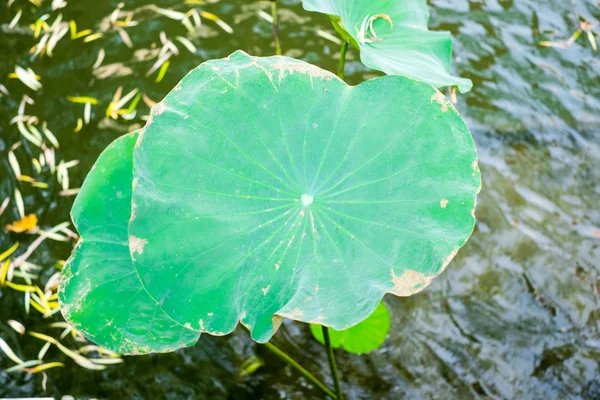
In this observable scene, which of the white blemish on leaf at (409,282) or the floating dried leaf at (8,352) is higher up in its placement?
the white blemish on leaf at (409,282)

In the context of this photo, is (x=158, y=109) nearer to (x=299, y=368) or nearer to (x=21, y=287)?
(x=299, y=368)

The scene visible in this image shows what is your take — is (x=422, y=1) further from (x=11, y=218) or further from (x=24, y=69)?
(x=24, y=69)

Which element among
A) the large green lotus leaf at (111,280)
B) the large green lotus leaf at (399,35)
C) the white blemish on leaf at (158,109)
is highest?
the white blemish on leaf at (158,109)

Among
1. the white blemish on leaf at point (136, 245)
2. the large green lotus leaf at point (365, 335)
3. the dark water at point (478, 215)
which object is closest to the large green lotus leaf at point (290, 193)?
the white blemish on leaf at point (136, 245)

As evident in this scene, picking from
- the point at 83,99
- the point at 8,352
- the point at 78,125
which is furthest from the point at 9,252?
the point at 83,99

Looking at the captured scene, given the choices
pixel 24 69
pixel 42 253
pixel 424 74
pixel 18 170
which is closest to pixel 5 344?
pixel 42 253

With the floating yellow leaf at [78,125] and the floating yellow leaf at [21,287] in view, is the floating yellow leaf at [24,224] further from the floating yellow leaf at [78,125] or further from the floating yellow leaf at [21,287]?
the floating yellow leaf at [78,125]

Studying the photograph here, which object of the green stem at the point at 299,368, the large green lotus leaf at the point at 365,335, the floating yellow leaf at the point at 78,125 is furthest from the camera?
the floating yellow leaf at the point at 78,125
